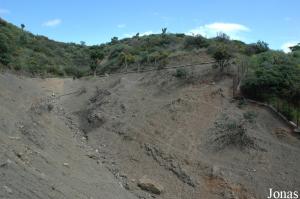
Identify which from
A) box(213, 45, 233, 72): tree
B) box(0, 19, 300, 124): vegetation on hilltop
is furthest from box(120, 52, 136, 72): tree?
box(213, 45, 233, 72): tree

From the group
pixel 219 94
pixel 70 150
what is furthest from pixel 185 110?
pixel 70 150

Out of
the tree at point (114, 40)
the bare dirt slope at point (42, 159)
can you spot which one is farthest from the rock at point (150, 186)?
the tree at point (114, 40)

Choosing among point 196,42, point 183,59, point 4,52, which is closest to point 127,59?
point 196,42

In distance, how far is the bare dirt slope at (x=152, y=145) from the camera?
15547 millimetres

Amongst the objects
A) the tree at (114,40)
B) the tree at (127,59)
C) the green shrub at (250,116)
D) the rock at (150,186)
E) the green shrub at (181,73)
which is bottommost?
the rock at (150,186)

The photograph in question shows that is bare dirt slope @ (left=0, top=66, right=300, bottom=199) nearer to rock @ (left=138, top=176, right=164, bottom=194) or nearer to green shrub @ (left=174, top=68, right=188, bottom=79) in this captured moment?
rock @ (left=138, top=176, right=164, bottom=194)

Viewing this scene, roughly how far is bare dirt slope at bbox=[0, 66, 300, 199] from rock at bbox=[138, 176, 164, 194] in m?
0.16

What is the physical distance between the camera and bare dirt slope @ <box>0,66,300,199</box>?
15.5 m

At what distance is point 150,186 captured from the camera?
16594 mm

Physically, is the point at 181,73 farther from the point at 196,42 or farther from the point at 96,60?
the point at 96,60

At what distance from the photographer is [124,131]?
21.2 metres

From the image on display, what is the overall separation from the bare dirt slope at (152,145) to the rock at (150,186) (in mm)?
157

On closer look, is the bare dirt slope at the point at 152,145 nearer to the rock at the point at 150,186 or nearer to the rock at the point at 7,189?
the rock at the point at 7,189

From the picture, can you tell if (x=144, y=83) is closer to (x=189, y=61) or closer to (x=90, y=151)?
(x=189, y=61)
